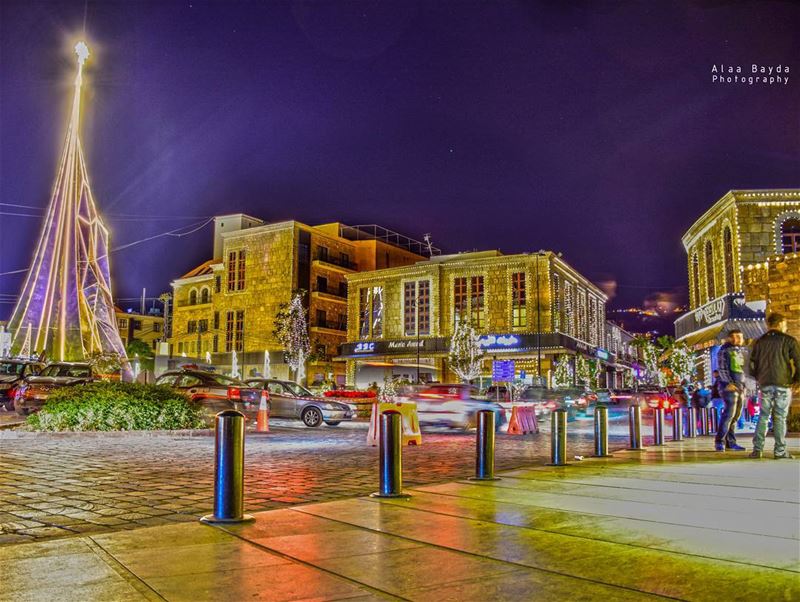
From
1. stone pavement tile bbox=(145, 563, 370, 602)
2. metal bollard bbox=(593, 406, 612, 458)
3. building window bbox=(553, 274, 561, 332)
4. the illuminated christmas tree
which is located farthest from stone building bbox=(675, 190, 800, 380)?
the illuminated christmas tree

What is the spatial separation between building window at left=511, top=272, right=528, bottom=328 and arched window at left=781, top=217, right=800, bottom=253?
2564 centimetres

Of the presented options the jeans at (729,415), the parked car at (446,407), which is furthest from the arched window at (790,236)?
the jeans at (729,415)

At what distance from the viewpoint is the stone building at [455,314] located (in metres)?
55.2

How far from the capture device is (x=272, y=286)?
204 feet

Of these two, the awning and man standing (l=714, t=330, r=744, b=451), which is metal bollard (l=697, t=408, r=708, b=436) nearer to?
the awning

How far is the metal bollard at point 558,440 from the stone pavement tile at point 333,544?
505cm

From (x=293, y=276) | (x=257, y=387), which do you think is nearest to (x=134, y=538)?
(x=257, y=387)

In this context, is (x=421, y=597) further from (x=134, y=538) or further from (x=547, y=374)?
(x=547, y=374)

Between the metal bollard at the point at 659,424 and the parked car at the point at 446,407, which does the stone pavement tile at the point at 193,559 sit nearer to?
the metal bollard at the point at 659,424

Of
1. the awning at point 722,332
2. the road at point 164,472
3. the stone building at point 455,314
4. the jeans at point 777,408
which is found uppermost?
the stone building at point 455,314

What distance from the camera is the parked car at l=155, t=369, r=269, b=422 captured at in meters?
20.0

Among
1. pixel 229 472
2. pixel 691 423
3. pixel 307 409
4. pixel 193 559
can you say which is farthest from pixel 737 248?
pixel 193 559

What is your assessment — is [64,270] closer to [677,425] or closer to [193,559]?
[677,425]

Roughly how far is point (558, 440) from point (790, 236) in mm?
26395
